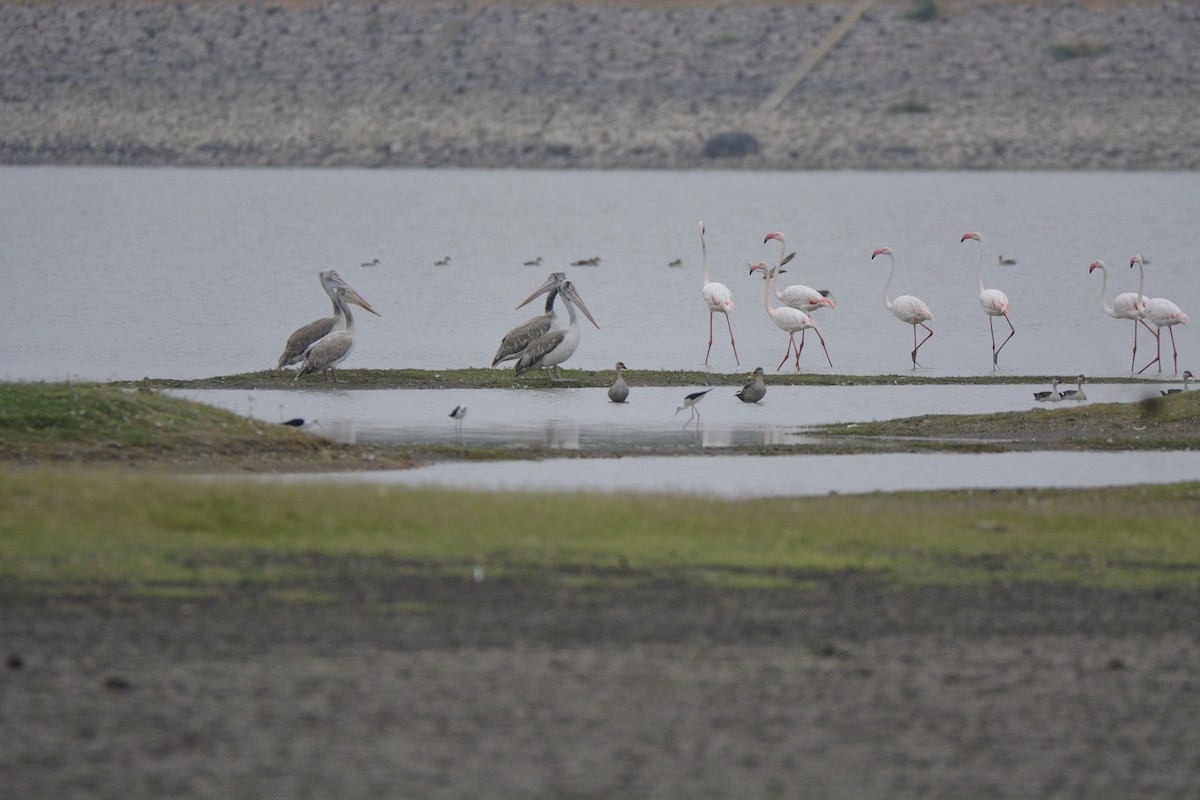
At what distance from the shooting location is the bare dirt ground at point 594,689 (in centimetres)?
916

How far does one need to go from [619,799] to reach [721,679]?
2085 mm

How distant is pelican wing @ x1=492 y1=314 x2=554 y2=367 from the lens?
91.0 ft

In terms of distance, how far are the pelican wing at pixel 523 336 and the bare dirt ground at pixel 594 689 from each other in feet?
47.9

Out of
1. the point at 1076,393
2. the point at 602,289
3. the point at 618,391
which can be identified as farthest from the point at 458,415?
the point at 602,289

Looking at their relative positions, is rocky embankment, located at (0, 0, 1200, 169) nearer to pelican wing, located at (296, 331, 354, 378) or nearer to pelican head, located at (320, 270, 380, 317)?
pelican head, located at (320, 270, 380, 317)

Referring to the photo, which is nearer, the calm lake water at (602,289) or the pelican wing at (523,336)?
the calm lake water at (602,289)

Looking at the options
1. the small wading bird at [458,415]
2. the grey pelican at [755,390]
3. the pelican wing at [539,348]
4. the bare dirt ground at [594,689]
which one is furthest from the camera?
the pelican wing at [539,348]

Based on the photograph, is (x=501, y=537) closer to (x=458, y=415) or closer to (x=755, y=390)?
(x=458, y=415)

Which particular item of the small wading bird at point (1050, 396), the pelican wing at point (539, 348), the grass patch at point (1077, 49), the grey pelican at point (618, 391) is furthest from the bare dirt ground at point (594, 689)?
the grass patch at point (1077, 49)

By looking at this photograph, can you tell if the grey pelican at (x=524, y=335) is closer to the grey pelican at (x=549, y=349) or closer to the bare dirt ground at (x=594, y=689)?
the grey pelican at (x=549, y=349)

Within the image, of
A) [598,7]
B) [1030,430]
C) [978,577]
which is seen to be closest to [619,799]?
[978,577]

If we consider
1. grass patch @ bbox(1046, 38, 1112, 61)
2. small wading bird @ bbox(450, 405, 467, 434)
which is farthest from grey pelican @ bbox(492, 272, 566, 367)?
grass patch @ bbox(1046, 38, 1112, 61)

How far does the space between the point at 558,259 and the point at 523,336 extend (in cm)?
3942

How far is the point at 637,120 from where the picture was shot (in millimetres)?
118750
